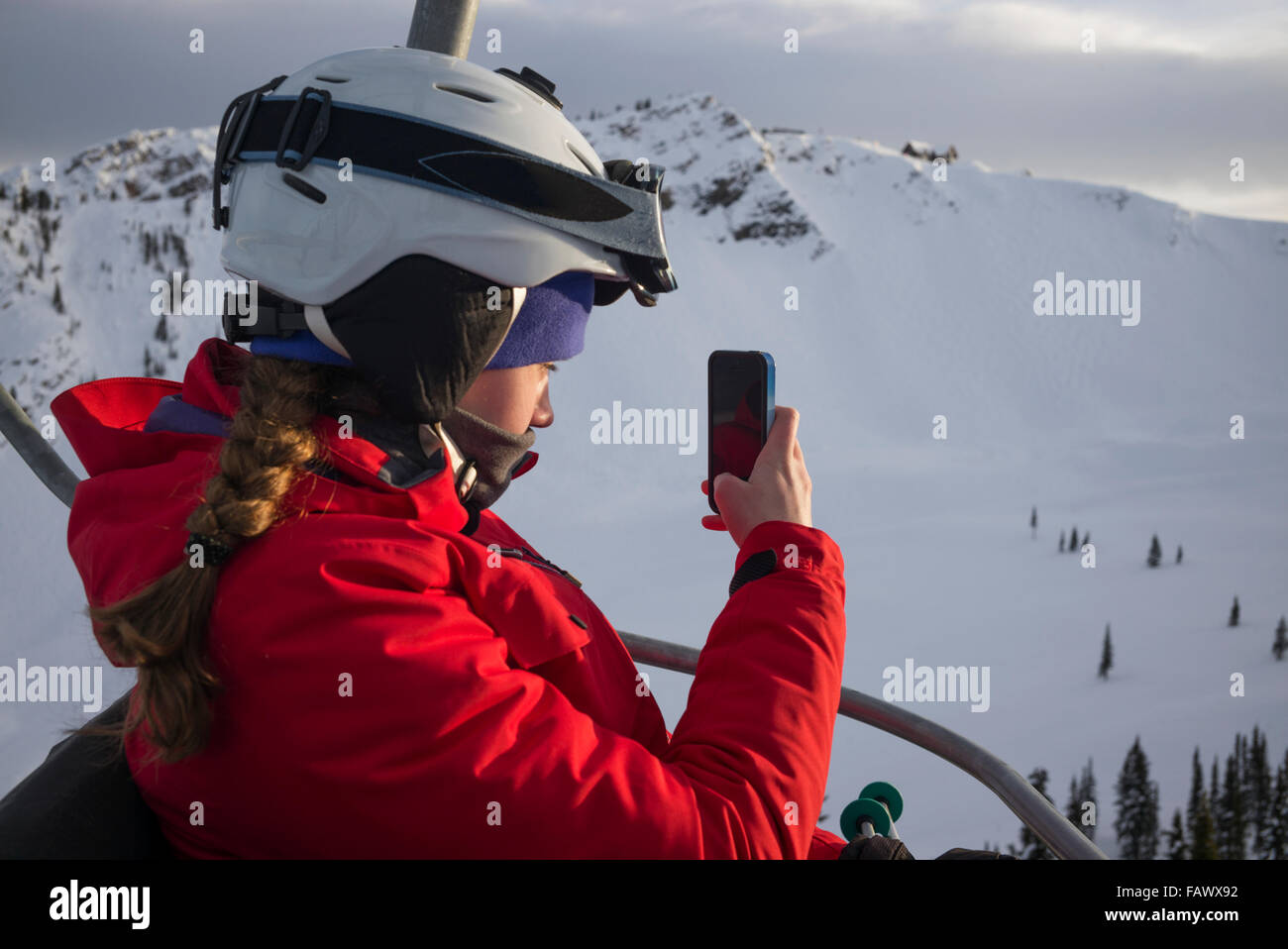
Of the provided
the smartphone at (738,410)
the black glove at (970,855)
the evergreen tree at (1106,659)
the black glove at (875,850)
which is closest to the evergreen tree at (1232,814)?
the evergreen tree at (1106,659)

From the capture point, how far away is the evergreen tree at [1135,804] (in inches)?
813

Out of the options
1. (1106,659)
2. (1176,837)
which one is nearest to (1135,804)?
(1176,837)

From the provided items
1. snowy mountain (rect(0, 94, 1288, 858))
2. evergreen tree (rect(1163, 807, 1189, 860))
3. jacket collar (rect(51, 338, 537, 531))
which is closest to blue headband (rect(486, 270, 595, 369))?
jacket collar (rect(51, 338, 537, 531))

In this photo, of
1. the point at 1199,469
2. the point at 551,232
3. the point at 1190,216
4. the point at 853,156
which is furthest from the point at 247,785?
the point at 1190,216

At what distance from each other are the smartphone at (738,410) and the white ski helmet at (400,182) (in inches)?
12.2

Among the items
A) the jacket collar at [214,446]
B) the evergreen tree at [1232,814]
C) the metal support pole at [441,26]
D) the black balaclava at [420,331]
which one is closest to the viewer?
the jacket collar at [214,446]

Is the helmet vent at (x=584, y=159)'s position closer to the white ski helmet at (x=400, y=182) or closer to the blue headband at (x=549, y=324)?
the white ski helmet at (x=400, y=182)

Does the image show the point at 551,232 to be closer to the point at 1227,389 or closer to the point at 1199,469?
the point at 1199,469

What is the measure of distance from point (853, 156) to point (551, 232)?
68.9 meters

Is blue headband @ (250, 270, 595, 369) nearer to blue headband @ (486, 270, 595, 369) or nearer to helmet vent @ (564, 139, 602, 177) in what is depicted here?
blue headband @ (486, 270, 595, 369)

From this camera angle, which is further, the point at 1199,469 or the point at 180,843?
the point at 1199,469

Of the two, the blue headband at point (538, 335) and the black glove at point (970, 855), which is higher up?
the blue headband at point (538, 335)

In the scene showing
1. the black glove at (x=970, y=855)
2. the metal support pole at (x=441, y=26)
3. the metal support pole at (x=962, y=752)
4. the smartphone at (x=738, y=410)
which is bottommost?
the black glove at (x=970, y=855)
